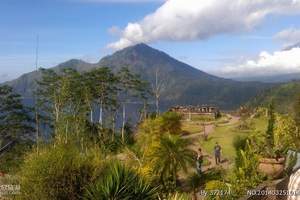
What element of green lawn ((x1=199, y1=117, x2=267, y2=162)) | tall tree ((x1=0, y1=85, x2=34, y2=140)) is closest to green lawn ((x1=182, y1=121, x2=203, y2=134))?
green lawn ((x1=199, y1=117, x2=267, y2=162))

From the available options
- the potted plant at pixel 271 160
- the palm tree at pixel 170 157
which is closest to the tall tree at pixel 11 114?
the palm tree at pixel 170 157

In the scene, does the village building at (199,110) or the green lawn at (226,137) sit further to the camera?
the village building at (199,110)

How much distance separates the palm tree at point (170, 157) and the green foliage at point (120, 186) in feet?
31.7

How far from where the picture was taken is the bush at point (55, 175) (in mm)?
10711

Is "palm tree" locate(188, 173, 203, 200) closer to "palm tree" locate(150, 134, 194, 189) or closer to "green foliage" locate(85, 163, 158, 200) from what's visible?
"palm tree" locate(150, 134, 194, 189)

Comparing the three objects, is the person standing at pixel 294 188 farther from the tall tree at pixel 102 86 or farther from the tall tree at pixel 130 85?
the tall tree at pixel 130 85

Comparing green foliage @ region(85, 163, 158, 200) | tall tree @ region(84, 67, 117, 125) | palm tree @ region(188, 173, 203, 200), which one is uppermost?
tall tree @ region(84, 67, 117, 125)

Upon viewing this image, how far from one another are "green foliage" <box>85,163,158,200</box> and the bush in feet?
1.33

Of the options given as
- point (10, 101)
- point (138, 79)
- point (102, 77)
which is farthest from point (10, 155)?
point (138, 79)

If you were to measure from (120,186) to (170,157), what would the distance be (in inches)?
418

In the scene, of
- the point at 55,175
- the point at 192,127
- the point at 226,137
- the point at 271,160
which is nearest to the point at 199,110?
the point at 192,127

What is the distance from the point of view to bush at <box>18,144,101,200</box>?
10711 mm

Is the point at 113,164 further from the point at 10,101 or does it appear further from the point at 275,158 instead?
the point at 10,101

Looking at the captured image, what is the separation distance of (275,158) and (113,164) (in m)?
4.41
